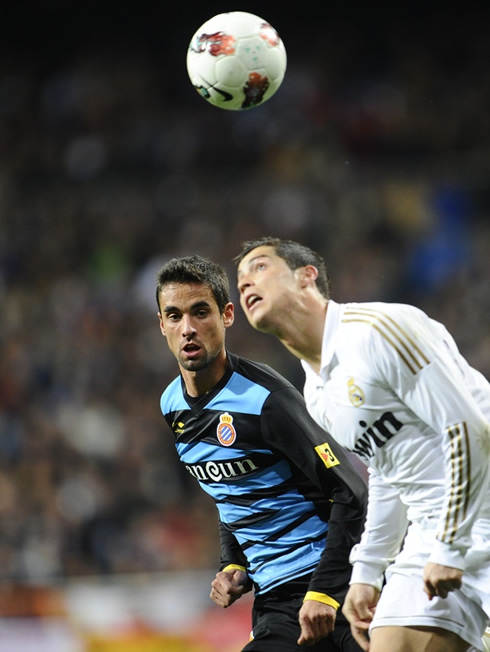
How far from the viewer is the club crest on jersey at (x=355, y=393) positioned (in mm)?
3020

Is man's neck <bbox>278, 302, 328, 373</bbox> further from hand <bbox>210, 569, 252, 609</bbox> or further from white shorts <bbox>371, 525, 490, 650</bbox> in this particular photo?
hand <bbox>210, 569, 252, 609</bbox>

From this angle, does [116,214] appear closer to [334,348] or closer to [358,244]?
[358,244]

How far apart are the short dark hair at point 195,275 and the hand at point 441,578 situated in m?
1.38

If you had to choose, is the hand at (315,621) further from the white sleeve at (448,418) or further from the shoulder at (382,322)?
the shoulder at (382,322)

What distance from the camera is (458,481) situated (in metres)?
2.83

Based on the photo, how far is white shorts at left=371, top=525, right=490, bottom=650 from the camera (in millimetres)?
3076

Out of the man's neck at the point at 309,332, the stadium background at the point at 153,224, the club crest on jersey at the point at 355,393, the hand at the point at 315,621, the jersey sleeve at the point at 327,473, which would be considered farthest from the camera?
the stadium background at the point at 153,224

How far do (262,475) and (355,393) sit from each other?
71 cm

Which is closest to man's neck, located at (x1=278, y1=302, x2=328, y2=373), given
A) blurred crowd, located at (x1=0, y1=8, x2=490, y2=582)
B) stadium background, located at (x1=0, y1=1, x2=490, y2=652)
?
stadium background, located at (x1=0, y1=1, x2=490, y2=652)

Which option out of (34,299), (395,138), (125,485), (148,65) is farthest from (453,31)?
(125,485)

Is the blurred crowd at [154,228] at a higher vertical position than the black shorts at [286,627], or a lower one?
higher

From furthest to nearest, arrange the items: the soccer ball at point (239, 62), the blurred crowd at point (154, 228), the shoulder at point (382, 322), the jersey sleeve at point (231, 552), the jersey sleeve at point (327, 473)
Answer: the blurred crowd at point (154, 228), the soccer ball at point (239, 62), the jersey sleeve at point (231, 552), the jersey sleeve at point (327, 473), the shoulder at point (382, 322)

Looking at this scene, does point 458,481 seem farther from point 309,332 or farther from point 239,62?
point 239,62

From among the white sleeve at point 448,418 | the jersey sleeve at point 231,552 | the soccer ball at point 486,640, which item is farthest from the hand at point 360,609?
the jersey sleeve at point 231,552
